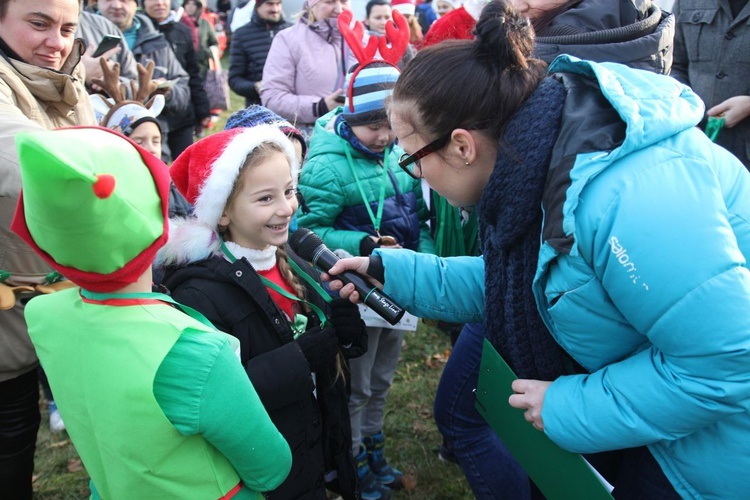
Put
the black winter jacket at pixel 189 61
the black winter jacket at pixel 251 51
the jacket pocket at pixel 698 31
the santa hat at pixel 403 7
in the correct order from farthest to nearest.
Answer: the santa hat at pixel 403 7
the black winter jacket at pixel 251 51
the black winter jacket at pixel 189 61
the jacket pocket at pixel 698 31

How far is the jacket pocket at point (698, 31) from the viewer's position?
3318mm

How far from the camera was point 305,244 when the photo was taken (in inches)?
88.0

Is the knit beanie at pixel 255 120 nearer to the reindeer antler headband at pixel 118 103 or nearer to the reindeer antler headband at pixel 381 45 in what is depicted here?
the reindeer antler headband at pixel 381 45

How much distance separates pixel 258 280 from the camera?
2047 millimetres

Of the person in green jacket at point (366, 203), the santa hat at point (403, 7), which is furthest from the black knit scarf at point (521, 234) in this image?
the santa hat at point (403, 7)

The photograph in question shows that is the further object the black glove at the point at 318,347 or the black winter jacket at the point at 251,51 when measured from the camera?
the black winter jacket at the point at 251,51

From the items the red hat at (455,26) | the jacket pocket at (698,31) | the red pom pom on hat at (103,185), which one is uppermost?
the red pom pom on hat at (103,185)

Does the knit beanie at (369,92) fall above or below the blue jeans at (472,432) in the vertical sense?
above

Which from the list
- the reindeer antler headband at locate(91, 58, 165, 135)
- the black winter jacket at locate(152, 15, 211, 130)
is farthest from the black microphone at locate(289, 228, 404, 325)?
the black winter jacket at locate(152, 15, 211, 130)

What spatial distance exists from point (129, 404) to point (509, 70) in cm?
121

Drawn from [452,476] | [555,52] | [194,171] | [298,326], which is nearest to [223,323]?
[298,326]

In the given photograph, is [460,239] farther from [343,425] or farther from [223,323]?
[223,323]

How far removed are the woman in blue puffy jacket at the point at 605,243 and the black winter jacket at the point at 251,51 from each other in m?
4.61

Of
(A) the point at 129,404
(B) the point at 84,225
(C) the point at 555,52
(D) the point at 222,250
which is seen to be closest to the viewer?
(B) the point at 84,225
